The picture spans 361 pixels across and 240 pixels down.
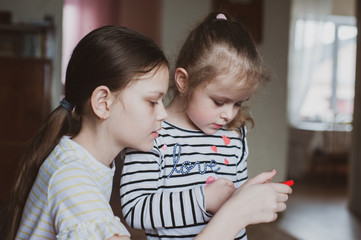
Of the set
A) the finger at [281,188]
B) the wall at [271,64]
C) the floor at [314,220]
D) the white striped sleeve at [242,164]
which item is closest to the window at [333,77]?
the floor at [314,220]

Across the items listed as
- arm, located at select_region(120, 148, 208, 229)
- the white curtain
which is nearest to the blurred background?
the white curtain

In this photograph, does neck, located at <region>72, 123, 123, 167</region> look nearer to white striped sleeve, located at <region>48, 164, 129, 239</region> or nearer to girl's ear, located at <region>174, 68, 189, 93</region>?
white striped sleeve, located at <region>48, 164, 129, 239</region>

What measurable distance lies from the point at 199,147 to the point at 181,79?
18cm

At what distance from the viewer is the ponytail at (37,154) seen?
0.99 m

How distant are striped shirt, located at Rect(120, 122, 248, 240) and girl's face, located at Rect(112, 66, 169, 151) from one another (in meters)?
0.05

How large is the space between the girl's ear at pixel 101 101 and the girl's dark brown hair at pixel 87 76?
0.05 feet

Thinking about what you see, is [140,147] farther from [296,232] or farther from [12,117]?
[12,117]

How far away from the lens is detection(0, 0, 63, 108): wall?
13.8 feet

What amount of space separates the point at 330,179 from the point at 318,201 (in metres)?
1.60

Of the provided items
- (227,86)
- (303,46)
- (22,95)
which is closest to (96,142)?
(227,86)

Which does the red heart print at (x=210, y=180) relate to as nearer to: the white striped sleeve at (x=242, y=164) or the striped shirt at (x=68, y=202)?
the white striped sleeve at (x=242, y=164)

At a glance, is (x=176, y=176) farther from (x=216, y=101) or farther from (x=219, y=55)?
(x=219, y=55)

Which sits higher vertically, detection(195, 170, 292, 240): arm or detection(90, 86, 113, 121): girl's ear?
detection(90, 86, 113, 121): girl's ear

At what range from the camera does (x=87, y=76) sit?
35.6 inches
